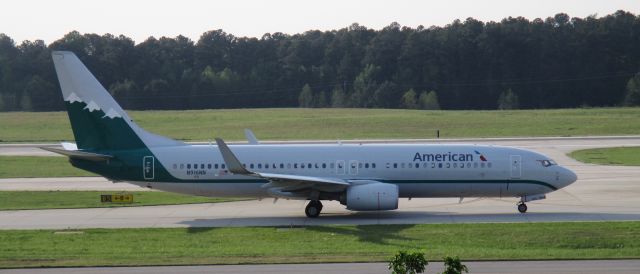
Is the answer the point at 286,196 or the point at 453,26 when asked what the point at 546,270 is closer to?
the point at 286,196

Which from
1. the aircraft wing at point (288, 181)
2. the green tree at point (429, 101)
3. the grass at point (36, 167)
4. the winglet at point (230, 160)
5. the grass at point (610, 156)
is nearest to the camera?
the winglet at point (230, 160)

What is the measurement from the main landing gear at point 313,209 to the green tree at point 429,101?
96.8 metres

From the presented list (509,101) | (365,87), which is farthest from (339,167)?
(365,87)

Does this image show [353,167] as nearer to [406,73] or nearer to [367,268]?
[367,268]

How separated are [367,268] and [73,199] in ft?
74.0

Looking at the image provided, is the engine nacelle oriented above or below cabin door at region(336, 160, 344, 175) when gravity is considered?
below

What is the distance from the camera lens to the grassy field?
297 ft

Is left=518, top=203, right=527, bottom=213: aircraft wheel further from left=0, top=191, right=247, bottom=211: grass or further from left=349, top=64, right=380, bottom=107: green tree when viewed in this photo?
left=349, top=64, right=380, bottom=107: green tree

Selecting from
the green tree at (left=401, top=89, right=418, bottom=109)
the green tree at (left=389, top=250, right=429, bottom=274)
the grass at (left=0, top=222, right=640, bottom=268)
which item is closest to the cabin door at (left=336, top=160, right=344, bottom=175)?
the grass at (left=0, top=222, right=640, bottom=268)

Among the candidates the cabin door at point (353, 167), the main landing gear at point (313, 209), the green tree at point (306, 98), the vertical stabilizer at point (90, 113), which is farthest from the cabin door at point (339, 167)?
the green tree at point (306, 98)

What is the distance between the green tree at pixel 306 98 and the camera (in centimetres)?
14125

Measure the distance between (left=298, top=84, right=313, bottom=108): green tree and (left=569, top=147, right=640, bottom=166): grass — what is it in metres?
75.7

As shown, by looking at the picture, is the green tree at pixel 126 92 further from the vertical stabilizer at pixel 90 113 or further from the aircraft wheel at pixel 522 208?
the aircraft wheel at pixel 522 208

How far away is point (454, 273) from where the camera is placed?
17438 mm
